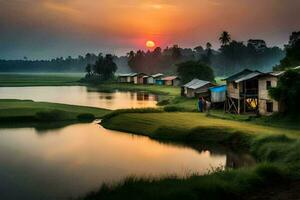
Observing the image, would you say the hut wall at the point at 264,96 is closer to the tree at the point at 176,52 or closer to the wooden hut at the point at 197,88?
the wooden hut at the point at 197,88

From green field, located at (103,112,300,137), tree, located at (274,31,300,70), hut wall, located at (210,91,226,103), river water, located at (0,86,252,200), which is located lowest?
river water, located at (0,86,252,200)

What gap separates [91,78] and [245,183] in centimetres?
15983

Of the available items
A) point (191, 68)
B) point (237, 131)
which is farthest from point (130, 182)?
point (191, 68)

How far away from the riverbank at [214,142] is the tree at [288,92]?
149 inches

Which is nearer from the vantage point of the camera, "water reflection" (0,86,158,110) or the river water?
the river water

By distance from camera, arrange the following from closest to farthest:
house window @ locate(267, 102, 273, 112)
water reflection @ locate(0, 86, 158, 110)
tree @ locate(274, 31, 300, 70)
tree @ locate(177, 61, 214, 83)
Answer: house window @ locate(267, 102, 273, 112)
tree @ locate(274, 31, 300, 70)
water reflection @ locate(0, 86, 158, 110)
tree @ locate(177, 61, 214, 83)

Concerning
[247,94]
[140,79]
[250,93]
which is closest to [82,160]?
[247,94]

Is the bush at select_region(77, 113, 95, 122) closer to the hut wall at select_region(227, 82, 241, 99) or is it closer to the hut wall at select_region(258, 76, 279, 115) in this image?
the hut wall at select_region(227, 82, 241, 99)

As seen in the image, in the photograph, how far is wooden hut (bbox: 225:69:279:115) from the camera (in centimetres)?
4600

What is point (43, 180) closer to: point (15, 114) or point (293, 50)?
point (15, 114)

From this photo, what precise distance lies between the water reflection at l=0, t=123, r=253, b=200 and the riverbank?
2686mm

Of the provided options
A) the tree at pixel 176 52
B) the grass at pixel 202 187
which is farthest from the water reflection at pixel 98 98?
the tree at pixel 176 52

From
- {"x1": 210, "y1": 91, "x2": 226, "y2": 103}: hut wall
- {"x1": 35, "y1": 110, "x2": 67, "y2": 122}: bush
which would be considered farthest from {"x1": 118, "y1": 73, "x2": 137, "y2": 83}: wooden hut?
{"x1": 35, "y1": 110, "x2": 67, "y2": 122}: bush

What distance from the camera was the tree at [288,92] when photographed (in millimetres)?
39438
